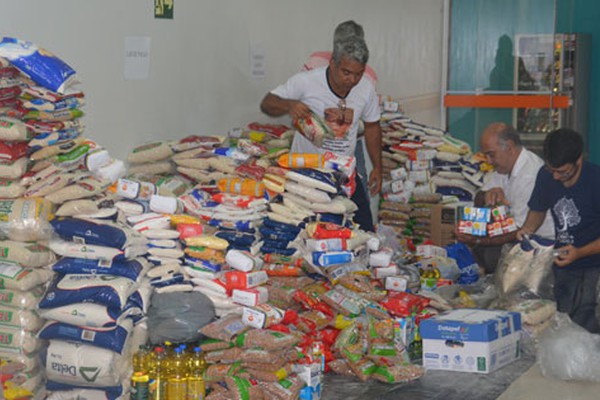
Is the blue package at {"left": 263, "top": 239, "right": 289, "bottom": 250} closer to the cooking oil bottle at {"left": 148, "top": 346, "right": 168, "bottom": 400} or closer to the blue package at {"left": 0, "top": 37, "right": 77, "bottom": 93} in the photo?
the cooking oil bottle at {"left": 148, "top": 346, "right": 168, "bottom": 400}

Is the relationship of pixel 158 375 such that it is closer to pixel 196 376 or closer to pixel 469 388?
pixel 196 376

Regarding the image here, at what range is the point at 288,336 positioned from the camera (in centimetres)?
452

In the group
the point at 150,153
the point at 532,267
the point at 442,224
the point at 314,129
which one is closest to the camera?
the point at 532,267

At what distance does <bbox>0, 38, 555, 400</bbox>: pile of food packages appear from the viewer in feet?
14.6

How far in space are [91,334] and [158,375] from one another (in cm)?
34

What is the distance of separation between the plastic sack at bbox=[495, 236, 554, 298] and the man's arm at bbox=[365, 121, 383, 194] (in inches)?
55.3

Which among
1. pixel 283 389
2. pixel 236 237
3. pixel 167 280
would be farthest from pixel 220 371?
pixel 236 237

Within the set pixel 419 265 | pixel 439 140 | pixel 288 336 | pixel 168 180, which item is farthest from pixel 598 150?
pixel 288 336

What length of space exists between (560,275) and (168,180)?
2.30 metres

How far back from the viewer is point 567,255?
5.59 metres

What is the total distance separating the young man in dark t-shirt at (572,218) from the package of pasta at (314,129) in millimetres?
1265

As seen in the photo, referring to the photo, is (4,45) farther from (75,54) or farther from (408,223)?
(408,223)

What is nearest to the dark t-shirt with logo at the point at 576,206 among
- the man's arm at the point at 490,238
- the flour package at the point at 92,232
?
the man's arm at the point at 490,238

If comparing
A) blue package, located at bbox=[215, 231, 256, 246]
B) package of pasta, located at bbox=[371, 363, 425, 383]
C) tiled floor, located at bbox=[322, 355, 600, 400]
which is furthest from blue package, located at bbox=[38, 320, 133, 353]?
package of pasta, located at bbox=[371, 363, 425, 383]
